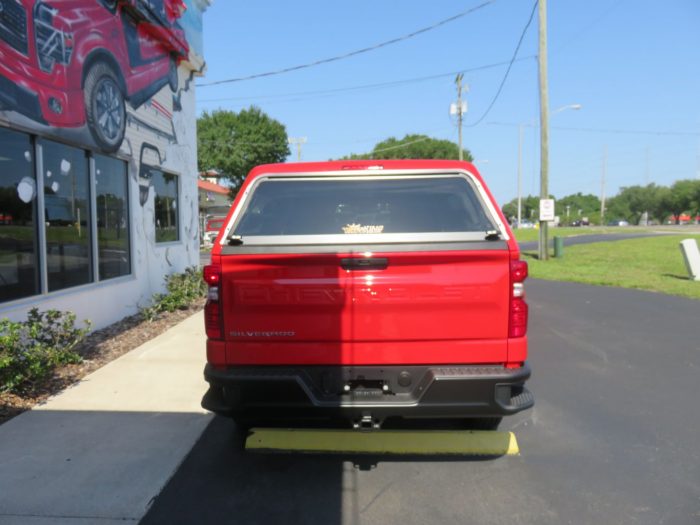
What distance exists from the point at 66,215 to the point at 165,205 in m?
3.58

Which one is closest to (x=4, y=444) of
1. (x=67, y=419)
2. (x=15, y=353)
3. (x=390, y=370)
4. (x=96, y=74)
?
(x=67, y=419)

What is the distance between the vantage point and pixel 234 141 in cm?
4538

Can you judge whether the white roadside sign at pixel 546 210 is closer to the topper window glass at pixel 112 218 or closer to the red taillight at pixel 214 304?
the topper window glass at pixel 112 218

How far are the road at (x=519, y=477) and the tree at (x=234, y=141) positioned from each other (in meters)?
42.4

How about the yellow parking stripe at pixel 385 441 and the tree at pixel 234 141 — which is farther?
the tree at pixel 234 141

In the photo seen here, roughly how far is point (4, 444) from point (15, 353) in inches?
47.7

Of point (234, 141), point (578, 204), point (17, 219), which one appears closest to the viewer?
point (17, 219)

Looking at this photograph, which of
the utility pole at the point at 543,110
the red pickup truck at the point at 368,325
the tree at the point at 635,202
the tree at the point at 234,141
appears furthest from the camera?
the tree at the point at 635,202

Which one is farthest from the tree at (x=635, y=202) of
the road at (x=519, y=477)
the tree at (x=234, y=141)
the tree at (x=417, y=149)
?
the road at (x=519, y=477)

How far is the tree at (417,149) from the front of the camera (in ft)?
205

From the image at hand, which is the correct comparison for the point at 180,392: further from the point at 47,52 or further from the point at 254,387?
the point at 47,52

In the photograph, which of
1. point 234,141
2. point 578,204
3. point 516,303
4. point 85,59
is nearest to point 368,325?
point 516,303

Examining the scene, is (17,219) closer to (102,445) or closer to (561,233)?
(102,445)

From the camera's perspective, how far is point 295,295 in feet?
9.51
